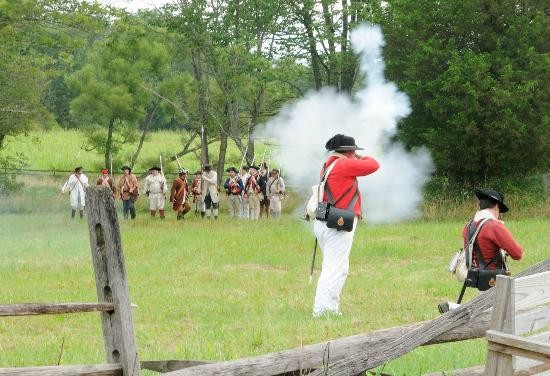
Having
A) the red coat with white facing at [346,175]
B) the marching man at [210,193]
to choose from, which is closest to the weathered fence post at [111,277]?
the red coat with white facing at [346,175]

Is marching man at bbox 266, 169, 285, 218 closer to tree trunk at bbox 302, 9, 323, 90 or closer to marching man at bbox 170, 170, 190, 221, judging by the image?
marching man at bbox 170, 170, 190, 221

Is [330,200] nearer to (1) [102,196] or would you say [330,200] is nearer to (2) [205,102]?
(1) [102,196]

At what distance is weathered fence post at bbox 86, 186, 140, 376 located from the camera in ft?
17.2

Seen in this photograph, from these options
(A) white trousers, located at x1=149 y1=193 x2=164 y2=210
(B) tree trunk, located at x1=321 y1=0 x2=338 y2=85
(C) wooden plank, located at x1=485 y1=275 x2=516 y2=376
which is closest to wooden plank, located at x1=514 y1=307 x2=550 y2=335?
(C) wooden plank, located at x1=485 y1=275 x2=516 y2=376

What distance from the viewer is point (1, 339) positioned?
10.9 m

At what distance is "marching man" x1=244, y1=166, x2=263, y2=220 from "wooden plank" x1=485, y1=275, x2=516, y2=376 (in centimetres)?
2851

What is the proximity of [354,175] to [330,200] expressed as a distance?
36cm

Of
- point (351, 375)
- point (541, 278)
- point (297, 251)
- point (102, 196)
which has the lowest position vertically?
point (297, 251)

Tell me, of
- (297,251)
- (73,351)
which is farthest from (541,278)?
(297,251)

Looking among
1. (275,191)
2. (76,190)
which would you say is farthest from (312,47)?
(76,190)

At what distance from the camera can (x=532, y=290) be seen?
5.09 m

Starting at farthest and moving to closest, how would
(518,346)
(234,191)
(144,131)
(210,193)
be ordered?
1. (144,131)
2. (234,191)
3. (210,193)
4. (518,346)

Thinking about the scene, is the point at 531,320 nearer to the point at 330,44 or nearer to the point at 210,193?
the point at 210,193

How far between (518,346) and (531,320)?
0.41 m
